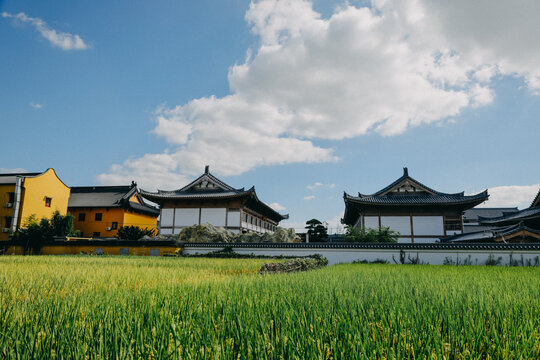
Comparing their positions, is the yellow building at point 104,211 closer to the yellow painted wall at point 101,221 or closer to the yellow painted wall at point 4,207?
the yellow painted wall at point 101,221

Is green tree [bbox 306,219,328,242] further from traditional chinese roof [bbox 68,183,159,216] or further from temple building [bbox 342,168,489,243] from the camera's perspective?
traditional chinese roof [bbox 68,183,159,216]

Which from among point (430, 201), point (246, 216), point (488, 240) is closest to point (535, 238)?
point (488, 240)

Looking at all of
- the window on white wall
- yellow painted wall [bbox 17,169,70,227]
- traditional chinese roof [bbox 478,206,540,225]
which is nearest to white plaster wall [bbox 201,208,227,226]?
the window on white wall

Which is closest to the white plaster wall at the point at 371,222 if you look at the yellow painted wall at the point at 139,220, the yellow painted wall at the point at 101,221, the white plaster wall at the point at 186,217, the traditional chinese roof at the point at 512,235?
the traditional chinese roof at the point at 512,235

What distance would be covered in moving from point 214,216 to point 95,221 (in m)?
11.4

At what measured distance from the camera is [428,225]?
721 inches

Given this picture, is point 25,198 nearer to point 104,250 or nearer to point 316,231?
point 104,250

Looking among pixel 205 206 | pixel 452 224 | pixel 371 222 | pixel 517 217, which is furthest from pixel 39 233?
pixel 517 217

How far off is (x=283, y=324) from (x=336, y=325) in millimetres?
291

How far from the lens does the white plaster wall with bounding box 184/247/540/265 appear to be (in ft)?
38.5

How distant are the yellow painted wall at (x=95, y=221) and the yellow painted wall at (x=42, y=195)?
1459 mm

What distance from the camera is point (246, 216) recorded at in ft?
74.5

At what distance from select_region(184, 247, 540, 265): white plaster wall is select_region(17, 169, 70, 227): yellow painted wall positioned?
15371 mm

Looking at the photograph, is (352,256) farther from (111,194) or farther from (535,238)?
(111,194)
